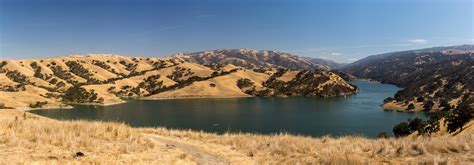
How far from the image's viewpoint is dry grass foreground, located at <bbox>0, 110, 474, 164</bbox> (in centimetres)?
1237

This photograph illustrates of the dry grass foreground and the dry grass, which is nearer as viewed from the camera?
the dry grass

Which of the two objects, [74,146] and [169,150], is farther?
[169,150]

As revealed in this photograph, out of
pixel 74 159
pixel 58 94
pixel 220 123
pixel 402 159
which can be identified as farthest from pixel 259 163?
pixel 58 94

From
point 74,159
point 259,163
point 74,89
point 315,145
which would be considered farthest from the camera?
point 74,89

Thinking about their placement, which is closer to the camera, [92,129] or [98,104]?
[92,129]

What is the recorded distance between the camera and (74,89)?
193000 millimetres

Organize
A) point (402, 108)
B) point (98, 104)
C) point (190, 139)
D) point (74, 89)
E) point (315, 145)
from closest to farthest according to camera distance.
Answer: point (315, 145), point (190, 139), point (402, 108), point (98, 104), point (74, 89)

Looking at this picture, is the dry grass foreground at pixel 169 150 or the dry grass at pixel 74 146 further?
the dry grass foreground at pixel 169 150

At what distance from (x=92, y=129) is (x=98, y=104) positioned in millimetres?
167259

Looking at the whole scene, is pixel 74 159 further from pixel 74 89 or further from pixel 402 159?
pixel 74 89

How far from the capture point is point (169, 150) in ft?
51.0

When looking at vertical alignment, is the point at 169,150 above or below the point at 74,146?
below

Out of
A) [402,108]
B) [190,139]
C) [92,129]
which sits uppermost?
[92,129]

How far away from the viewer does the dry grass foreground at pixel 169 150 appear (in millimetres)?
12367
